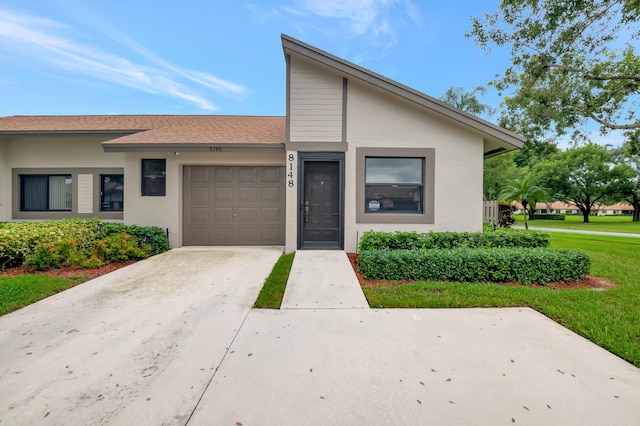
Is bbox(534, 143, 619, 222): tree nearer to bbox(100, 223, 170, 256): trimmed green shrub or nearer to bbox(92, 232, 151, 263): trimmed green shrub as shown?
bbox(100, 223, 170, 256): trimmed green shrub

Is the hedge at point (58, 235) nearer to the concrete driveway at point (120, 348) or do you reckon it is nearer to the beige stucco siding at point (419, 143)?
the concrete driveway at point (120, 348)

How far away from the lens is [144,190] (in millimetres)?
8359

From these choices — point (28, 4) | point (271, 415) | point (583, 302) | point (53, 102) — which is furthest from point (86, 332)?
point (53, 102)

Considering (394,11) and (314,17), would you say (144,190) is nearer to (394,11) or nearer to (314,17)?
(314,17)

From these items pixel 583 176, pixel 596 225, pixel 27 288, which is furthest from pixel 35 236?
pixel 583 176

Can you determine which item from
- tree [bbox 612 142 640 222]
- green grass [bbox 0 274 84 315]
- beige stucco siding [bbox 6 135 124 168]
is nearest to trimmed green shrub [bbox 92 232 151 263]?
green grass [bbox 0 274 84 315]

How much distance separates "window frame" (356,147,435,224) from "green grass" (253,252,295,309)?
8.08 ft

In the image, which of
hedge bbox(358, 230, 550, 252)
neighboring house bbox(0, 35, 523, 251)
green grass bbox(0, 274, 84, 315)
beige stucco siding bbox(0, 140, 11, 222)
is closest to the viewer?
green grass bbox(0, 274, 84, 315)

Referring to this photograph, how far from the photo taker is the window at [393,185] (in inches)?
304

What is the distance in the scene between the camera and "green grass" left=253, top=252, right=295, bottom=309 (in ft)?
13.9

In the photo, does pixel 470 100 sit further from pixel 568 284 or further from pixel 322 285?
pixel 322 285

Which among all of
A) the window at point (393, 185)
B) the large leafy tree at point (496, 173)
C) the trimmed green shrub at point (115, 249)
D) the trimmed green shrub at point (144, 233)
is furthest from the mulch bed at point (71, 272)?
the large leafy tree at point (496, 173)

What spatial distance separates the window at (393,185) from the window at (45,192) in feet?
32.8

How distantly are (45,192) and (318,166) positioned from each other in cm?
954
